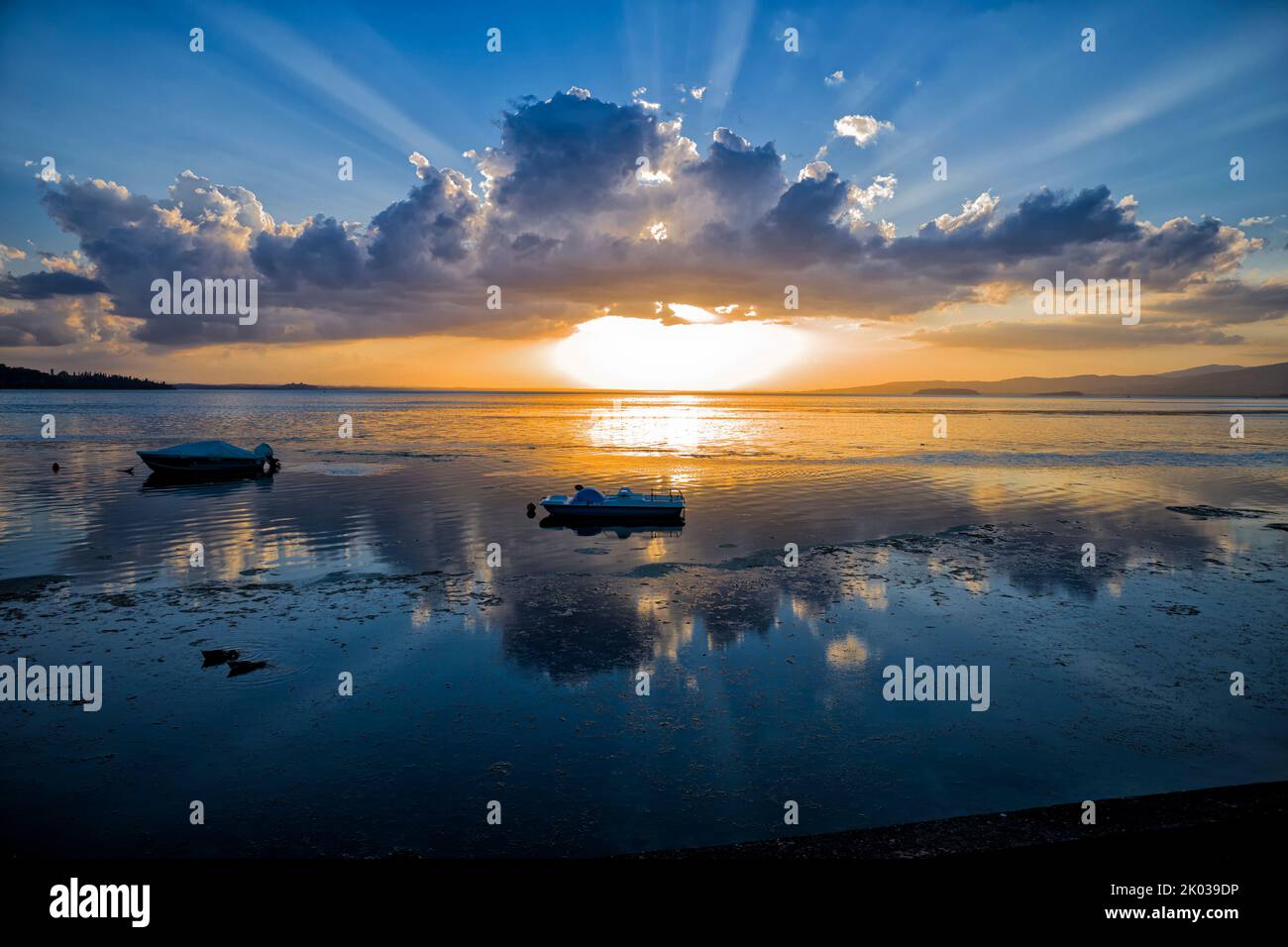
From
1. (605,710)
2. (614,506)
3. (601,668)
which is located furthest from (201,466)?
(605,710)

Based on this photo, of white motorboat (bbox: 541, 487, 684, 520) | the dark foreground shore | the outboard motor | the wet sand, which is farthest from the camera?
the outboard motor

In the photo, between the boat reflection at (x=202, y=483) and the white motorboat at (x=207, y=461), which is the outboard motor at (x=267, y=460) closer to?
the white motorboat at (x=207, y=461)

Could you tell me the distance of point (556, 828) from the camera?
1107cm

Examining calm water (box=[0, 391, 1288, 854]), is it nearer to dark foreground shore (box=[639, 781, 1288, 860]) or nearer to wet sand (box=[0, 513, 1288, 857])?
wet sand (box=[0, 513, 1288, 857])

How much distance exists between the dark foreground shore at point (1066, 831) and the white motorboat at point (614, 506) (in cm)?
2682

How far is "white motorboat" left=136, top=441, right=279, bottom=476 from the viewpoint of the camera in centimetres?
5294

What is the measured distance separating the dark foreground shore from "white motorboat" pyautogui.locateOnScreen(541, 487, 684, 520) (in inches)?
1056

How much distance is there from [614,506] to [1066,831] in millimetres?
28346

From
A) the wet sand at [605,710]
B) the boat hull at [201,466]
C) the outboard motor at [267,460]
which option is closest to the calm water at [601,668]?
the wet sand at [605,710]

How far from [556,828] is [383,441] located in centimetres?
8397

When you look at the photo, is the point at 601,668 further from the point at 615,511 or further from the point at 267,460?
the point at 267,460

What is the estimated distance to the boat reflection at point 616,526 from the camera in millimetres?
35688

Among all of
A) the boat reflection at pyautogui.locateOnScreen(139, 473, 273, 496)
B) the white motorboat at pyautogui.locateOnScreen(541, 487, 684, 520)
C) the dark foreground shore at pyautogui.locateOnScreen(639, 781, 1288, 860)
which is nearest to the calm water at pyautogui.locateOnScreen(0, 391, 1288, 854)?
the white motorboat at pyautogui.locateOnScreen(541, 487, 684, 520)
